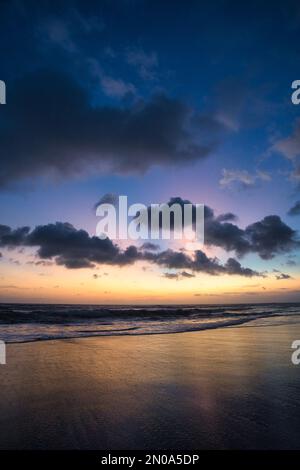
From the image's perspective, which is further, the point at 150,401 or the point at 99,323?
the point at 99,323

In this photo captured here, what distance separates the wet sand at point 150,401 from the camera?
3615 mm

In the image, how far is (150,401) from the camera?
497 centimetres

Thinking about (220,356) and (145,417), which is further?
(220,356)

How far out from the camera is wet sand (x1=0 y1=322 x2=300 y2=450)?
142 inches

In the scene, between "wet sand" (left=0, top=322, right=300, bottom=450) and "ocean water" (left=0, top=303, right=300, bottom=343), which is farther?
"ocean water" (left=0, top=303, right=300, bottom=343)

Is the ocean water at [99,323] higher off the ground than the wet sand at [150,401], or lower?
lower

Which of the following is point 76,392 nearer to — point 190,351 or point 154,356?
point 154,356

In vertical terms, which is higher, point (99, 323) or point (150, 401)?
point (150, 401)

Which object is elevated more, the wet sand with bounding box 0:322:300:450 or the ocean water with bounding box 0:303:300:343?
the wet sand with bounding box 0:322:300:450

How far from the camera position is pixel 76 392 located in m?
5.48

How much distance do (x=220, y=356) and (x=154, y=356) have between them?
1.77 m
